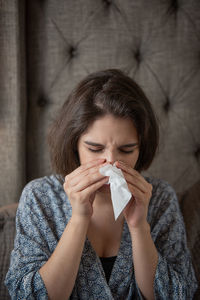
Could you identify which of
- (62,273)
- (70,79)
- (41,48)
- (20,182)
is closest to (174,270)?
(62,273)

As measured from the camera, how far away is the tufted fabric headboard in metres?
1.29

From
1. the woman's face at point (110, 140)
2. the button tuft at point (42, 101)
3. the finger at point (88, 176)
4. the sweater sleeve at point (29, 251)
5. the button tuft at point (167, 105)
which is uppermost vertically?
the button tuft at point (42, 101)

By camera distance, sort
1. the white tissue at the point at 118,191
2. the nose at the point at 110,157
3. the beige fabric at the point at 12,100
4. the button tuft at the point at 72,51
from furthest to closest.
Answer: the button tuft at the point at 72,51
the beige fabric at the point at 12,100
the nose at the point at 110,157
the white tissue at the point at 118,191

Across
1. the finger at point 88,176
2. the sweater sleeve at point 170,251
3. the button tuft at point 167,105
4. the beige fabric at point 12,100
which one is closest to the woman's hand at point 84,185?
the finger at point 88,176

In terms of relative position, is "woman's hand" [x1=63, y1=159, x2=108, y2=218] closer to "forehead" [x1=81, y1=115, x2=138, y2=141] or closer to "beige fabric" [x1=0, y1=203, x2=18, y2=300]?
"forehead" [x1=81, y1=115, x2=138, y2=141]

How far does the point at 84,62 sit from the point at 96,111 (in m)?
0.45

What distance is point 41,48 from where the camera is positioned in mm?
1315

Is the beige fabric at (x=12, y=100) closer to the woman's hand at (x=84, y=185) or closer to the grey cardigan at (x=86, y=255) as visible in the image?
the grey cardigan at (x=86, y=255)

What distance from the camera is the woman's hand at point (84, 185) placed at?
877 millimetres

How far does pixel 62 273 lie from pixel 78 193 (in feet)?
0.75

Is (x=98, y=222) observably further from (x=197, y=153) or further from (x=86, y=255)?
(x=197, y=153)

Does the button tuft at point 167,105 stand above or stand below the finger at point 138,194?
above

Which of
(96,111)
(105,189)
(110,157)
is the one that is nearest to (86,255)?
(105,189)

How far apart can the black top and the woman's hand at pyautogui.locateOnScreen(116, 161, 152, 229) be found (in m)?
0.16
